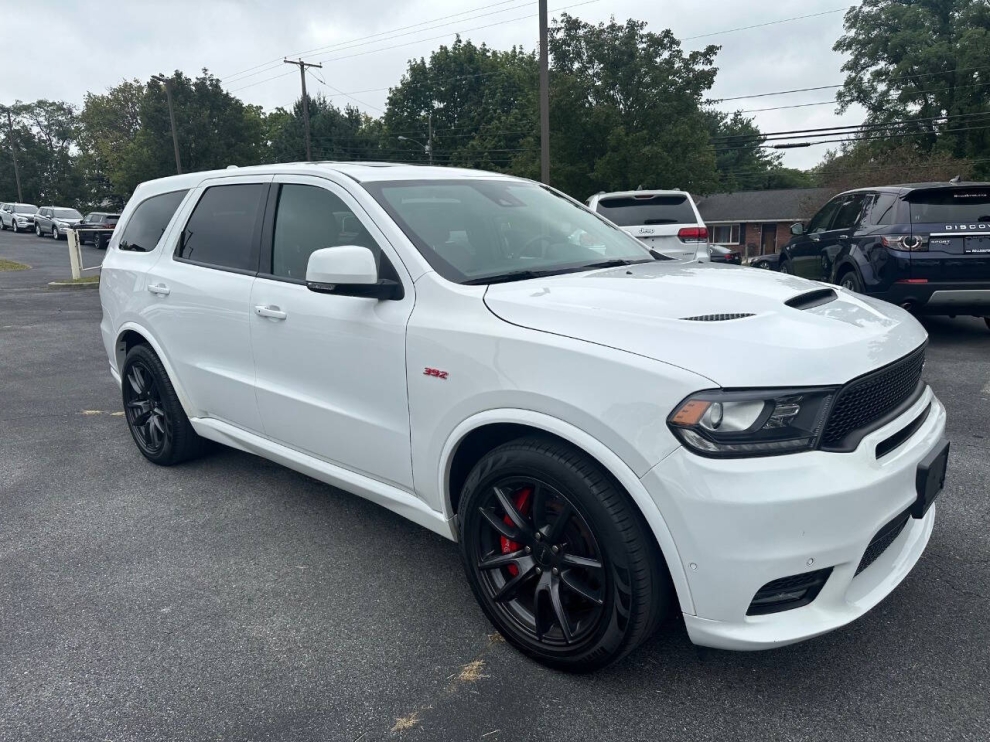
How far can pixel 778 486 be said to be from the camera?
207 centimetres

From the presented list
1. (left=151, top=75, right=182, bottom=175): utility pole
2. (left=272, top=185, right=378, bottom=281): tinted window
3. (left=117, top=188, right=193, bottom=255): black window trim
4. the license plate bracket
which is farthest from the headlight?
(left=151, top=75, right=182, bottom=175): utility pole

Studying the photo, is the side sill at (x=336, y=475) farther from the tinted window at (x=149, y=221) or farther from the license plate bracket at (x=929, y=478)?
the license plate bracket at (x=929, y=478)

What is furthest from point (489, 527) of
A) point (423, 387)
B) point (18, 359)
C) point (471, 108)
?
point (471, 108)

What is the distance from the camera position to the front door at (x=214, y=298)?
3.85 meters

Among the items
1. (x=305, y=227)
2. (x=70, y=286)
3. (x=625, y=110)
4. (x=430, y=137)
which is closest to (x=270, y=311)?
(x=305, y=227)

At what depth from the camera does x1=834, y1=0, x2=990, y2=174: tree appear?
36.8m

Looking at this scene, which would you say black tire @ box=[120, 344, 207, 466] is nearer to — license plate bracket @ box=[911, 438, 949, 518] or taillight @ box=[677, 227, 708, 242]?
license plate bracket @ box=[911, 438, 949, 518]

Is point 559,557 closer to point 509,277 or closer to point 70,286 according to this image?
point 509,277

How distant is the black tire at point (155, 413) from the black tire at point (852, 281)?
6.81 metres

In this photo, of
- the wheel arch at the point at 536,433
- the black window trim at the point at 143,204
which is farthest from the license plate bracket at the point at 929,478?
the black window trim at the point at 143,204

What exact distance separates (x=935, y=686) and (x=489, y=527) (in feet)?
5.20

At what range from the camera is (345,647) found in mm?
2777

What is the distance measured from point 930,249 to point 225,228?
6.73m

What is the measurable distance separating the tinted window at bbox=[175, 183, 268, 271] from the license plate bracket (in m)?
3.13
